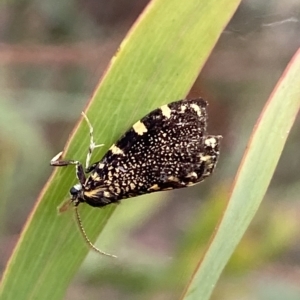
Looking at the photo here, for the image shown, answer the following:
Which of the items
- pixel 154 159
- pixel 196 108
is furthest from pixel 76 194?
pixel 196 108

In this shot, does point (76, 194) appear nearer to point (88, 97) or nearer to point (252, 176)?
point (252, 176)

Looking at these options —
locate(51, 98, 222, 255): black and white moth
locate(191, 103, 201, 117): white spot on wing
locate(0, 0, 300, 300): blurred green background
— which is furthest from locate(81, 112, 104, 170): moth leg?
locate(0, 0, 300, 300): blurred green background

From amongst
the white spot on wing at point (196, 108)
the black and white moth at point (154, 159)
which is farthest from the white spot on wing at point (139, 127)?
the white spot on wing at point (196, 108)

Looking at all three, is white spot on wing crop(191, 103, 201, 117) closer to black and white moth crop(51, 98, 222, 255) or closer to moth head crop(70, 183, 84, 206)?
black and white moth crop(51, 98, 222, 255)

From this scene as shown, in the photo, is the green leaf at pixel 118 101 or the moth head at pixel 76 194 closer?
the green leaf at pixel 118 101

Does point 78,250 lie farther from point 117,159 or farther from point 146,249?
point 146,249

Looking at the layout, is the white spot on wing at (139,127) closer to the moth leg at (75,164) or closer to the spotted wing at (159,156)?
the spotted wing at (159,156)
